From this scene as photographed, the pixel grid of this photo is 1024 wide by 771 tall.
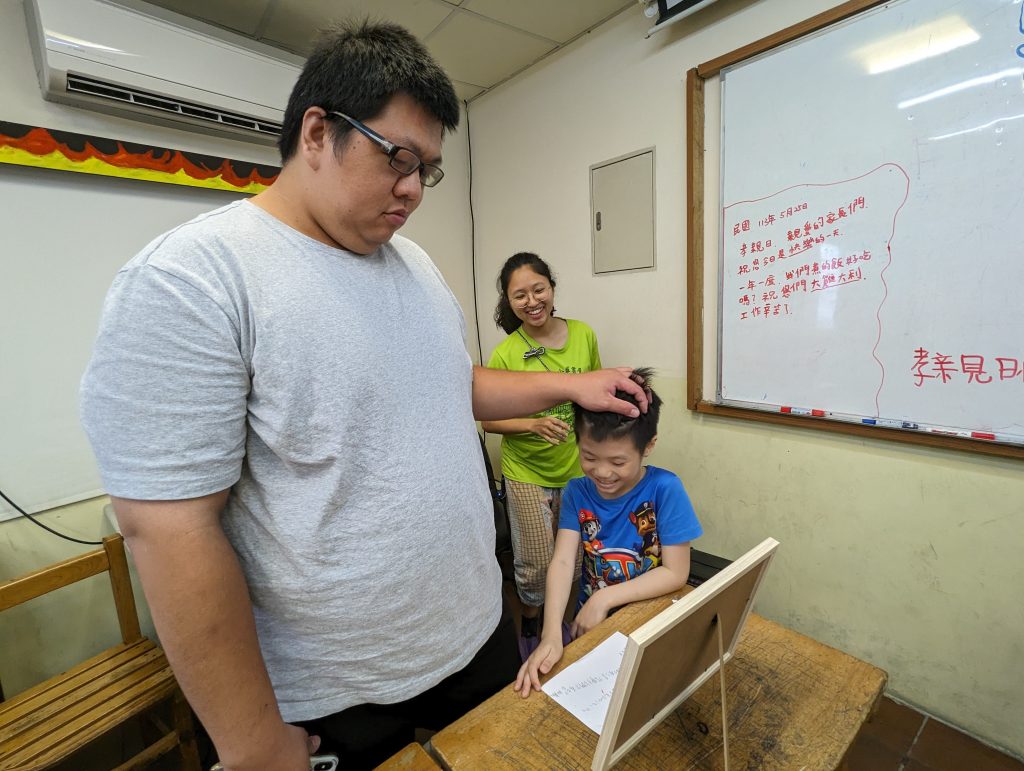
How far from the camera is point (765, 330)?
6.14ft

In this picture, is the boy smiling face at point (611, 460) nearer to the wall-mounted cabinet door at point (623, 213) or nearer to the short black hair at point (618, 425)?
the short black hair at point (618, 425)

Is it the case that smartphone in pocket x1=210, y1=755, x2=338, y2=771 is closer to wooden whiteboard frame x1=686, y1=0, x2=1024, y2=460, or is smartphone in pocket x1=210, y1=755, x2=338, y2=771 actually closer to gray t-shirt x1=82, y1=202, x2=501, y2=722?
gray t-shirt x1=82, y1=202, x2=501, y2=722

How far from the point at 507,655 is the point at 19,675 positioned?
6.56 ft

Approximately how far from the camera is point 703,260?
2.02 m

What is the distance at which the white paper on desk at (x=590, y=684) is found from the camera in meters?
0.81

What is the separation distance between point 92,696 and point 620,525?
1670mm

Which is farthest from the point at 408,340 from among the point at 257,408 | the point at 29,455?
the point at 29,455

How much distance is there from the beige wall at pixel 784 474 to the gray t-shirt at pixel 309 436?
152cm

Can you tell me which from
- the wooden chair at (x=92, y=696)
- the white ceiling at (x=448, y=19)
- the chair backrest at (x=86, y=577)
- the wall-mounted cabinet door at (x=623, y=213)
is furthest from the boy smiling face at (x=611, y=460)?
the white ceiling at (x=448, y=19)

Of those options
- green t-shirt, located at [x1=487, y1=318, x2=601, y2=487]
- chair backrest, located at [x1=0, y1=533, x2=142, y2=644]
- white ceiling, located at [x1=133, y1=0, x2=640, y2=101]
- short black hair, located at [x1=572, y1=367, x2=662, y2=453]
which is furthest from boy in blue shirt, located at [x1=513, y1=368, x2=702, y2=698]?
white ceiling, located at [x1=133, y1=0, x2=640, y2=101]

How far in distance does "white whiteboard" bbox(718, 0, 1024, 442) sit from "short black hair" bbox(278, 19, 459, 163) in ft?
4.89

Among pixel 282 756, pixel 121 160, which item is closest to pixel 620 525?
pixel 282 756

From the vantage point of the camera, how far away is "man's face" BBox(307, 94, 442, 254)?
0.71m

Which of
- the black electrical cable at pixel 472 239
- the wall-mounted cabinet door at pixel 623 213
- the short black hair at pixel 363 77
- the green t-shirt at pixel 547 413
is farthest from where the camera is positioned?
the black electrical cable at pixel 472 239
